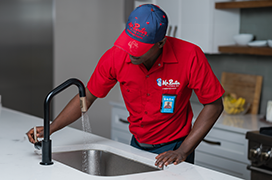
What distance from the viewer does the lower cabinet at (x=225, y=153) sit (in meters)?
2.57

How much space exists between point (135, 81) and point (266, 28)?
1.72 meters

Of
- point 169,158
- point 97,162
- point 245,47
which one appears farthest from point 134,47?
point 245,47

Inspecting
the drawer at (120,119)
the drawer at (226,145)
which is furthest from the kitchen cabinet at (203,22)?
the drawer at (120,119)

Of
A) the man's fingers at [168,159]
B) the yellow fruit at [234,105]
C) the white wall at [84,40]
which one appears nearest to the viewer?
the man's fingers at [168,159]

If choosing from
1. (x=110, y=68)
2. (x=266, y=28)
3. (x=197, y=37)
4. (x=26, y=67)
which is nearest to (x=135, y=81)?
(x=110, y=68)

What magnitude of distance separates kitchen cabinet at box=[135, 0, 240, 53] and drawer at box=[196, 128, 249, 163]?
2.34ft

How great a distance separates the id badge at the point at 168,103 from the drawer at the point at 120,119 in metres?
1.74

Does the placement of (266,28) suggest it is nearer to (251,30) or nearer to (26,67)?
(251,30)

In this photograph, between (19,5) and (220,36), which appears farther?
(19,5)

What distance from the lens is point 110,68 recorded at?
1.74 meters

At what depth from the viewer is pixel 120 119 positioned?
351 centimetres

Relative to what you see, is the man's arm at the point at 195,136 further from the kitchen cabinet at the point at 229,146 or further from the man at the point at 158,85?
the kitchen cabinet at the point at 229,146

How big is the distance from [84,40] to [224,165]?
1924 mm

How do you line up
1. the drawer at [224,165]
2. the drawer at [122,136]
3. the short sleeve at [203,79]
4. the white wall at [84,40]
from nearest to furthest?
1. the short sleeve at [203,79]
2. the drawer at [224,165]
3. the drawer at [122,136]
4. the white wall at [84,40]
